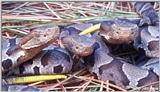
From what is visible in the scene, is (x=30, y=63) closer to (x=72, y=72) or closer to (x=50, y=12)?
(x=72, y=72)

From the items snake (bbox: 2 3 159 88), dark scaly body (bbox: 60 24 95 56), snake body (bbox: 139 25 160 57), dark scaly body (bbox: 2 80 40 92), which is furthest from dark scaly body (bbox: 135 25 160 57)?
dark scaly body (bbox: 2 80 40 92)

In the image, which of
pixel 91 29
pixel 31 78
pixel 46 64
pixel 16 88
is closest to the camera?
pixel 16 88

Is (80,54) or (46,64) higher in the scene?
(80,54)

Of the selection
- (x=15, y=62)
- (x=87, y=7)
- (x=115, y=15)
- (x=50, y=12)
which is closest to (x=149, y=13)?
(x=115, y=15)

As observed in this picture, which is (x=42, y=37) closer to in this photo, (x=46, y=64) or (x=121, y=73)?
(x=46, y=64)

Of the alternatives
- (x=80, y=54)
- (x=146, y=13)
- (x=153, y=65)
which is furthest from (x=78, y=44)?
(x=146, y=13)

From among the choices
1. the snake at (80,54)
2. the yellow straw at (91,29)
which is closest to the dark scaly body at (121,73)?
the snake at (80,54)
